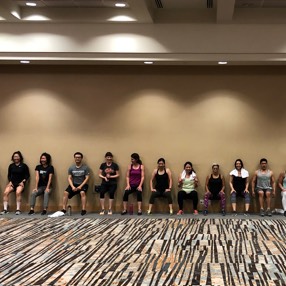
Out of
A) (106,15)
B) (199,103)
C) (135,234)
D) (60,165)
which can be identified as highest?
(106,15)

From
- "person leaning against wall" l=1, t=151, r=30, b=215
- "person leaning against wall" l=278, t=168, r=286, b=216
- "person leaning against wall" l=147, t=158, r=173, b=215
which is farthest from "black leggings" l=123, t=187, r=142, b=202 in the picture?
"person leaning against wall" l=278, t=168, r=286, b=216

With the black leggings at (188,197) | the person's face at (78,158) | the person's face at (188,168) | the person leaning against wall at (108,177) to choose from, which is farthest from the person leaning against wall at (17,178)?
the person's face at (188,168)

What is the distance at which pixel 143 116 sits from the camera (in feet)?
26.9

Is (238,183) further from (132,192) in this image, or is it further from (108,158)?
(108,158)

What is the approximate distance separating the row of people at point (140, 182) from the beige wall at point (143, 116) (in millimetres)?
238

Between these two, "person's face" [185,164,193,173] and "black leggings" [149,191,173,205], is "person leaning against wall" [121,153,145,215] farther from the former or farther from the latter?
"person's face" [185,164,193,173]

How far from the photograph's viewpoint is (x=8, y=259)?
436cm

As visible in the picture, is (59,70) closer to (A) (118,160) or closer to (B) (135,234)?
(A) (118,160)

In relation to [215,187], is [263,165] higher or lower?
higher

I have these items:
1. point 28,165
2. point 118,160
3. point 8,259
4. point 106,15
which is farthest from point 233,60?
point 8,259

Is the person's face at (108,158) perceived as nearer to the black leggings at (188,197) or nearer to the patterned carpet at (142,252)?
the black leggings at (188,197)

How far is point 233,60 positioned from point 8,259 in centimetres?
523

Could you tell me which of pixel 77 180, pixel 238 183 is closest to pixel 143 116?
pixel 77 180

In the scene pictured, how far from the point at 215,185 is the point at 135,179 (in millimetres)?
1623
